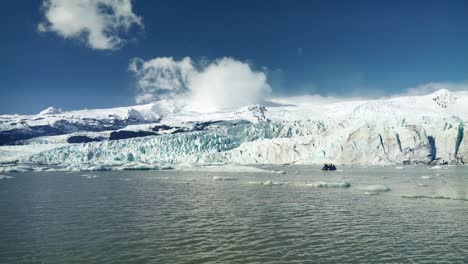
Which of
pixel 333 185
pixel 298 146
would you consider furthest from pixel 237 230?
pixel 298 146

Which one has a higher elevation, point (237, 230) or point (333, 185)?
point (333, 185)

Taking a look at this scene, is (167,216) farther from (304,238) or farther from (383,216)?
(383,216)

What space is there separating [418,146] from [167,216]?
2520 inches

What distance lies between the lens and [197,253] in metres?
10.8

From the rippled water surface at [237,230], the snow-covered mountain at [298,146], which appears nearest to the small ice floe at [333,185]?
the rippled water surface at [237,230]

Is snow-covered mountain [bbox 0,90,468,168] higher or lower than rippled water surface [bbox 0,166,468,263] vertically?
higher

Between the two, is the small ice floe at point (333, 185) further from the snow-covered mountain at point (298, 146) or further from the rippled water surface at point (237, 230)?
the snow-covered mountain at point (298, 146)

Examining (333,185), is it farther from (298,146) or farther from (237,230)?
(298,146)

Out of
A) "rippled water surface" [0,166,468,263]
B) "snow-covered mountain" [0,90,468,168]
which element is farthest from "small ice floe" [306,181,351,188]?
"snow-covered mountain" [0,90,468,168]

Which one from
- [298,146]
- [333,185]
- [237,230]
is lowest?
[237,230]

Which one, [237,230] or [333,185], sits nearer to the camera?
[237,230]

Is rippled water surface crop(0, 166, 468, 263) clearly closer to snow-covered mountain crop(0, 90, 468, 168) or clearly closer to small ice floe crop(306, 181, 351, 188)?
small ice floe crop(306, 181, 351, 188)

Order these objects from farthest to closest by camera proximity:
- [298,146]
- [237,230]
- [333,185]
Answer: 1. [298,146]
2. [333,185]
3. [237,230]

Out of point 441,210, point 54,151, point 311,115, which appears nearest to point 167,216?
point 441,210
